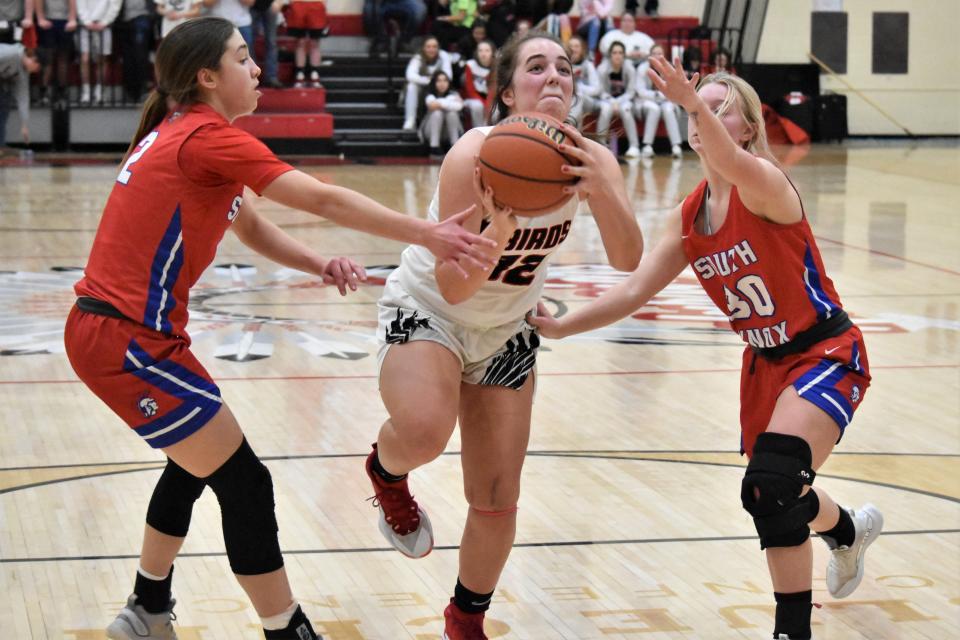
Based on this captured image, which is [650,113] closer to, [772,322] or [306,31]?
[306,31]

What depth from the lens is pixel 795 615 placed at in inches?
133

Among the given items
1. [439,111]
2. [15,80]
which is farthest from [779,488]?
[439,111]

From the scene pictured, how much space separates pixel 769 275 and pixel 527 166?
2.56 feet

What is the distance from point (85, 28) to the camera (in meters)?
17.8

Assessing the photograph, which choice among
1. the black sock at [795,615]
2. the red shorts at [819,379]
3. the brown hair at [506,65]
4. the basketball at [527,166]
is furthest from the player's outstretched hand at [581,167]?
the black sock at [795,615]

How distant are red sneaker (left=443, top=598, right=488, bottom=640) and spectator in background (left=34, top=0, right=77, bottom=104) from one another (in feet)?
50.6

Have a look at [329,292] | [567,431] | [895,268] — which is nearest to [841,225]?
[895,268]

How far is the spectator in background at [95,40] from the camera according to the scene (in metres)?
17.7

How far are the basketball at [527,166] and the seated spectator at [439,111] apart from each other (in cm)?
1551

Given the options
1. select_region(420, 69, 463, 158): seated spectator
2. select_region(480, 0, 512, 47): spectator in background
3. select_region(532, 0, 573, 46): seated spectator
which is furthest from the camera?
select_region(532, 0, 573, 46): seated spectator

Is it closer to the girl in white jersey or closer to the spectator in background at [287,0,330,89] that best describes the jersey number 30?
→ the girl in white jersey

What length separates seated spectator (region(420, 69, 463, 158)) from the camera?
1873 centimetres

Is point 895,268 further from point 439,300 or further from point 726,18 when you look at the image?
point 726,18

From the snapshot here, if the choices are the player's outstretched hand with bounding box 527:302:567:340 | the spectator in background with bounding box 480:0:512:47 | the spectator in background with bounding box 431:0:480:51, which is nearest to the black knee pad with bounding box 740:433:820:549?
the player's outstretched hand with bounding box 527:302:567:340
